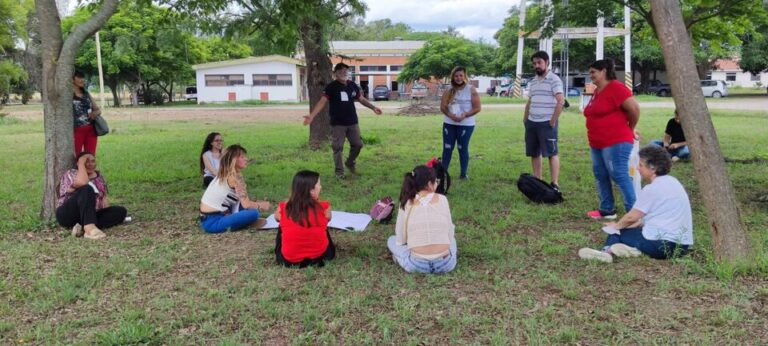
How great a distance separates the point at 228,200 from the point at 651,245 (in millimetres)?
3817

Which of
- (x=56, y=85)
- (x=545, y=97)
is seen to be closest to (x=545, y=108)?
(x=545, y=97)

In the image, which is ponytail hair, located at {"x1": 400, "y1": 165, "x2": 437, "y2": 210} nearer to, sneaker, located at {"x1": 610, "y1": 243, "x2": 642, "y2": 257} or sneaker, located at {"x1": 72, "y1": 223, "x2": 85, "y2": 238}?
sneaker, located at {"x1": 610, "y1": 243, "x2": 642, "y2": 257}

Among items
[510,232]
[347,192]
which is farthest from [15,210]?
[510,232]

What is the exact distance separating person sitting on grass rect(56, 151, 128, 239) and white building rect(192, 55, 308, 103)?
133ft

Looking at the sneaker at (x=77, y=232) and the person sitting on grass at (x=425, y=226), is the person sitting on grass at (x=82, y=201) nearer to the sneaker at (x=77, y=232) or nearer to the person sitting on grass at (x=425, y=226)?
the sneaker at (x=77, y=232)

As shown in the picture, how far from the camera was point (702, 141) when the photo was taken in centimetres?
413

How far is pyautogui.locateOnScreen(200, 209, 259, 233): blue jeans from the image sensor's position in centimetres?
554

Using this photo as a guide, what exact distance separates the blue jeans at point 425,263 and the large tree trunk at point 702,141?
1.92m

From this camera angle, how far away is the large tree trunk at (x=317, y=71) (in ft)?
34.7

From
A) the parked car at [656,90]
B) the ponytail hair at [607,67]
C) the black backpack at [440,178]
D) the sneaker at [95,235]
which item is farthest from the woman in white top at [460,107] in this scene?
the parked car at [656,90]

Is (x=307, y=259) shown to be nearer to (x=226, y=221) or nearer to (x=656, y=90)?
(x=226, y=221)

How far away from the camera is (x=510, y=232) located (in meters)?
5.46

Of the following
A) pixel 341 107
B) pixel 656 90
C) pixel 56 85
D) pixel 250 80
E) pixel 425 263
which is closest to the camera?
pixel 425 263

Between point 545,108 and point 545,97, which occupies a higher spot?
point 545,97
